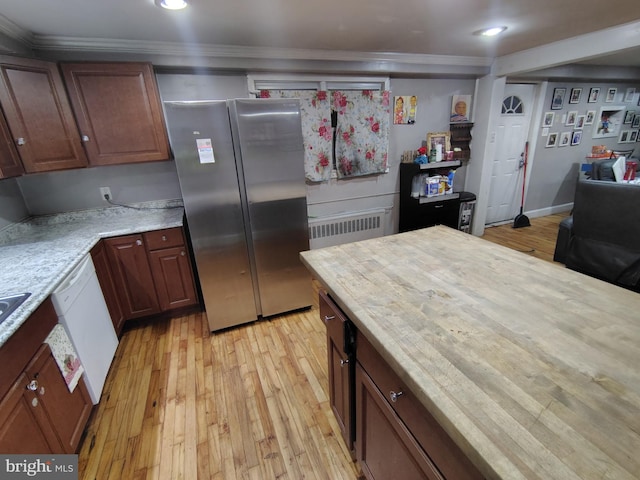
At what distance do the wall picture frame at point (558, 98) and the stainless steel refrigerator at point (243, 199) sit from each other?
4.28 m

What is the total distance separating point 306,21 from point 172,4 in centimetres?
83

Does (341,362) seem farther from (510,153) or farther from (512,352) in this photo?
(510,153)

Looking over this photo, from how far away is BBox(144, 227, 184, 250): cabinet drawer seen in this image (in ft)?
7.49

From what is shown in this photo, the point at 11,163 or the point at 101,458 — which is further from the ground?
the point at 11,163

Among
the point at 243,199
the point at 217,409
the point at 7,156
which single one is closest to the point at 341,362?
the point at 217,409

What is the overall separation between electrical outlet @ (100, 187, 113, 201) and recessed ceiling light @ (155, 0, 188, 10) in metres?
1.60

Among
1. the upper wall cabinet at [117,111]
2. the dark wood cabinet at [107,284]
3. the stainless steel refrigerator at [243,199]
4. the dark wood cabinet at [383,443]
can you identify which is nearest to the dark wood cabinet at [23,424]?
the dark wood cabinet at [107,284]

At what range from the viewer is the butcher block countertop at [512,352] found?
52 cm

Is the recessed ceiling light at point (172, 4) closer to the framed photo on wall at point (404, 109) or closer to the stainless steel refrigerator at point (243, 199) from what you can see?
the stainless steel refrigerator at point (243, 199)

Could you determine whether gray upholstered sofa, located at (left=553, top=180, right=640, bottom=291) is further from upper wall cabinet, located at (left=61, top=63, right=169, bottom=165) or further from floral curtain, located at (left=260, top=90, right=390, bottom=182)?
upper wall cabinet, located at (left=61, top=63, right=169, bottom=165)

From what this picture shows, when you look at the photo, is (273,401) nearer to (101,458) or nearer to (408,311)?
(101,458)

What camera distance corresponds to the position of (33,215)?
7.89ft

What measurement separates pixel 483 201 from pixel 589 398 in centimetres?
386

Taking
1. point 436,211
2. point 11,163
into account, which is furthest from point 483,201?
point 11,163
